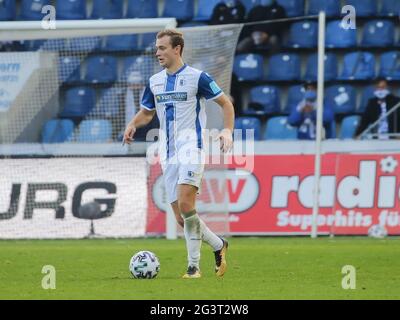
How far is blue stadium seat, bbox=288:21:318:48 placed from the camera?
2233 centimetres

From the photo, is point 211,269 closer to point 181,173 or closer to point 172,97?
point 181,173

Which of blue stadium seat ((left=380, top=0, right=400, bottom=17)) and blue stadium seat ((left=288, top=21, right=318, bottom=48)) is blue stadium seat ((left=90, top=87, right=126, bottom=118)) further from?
blue stadium seat ((left=380, top=0, right=400, bottom=17))

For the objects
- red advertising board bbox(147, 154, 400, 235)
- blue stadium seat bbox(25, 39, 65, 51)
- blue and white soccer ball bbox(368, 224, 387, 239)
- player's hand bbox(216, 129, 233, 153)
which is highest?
blue stadium seat bbox(25, 39, 65, 51)

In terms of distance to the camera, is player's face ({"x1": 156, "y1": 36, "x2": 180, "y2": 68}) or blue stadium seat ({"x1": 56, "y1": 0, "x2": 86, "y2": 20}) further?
blue stadium seat ({"x1": 56, "y1": 0, "x2": 86, "y2": 20})

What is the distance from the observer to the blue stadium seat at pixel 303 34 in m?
22.3

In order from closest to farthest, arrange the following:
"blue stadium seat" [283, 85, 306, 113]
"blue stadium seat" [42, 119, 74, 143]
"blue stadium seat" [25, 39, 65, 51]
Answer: "blue stadium seat" [25, 39, 65, 51] < "blue stadium seat" [42, 119, 74, 143] < "blue stadium seat" [283, 85, 306, 113]

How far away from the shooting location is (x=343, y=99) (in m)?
21.6

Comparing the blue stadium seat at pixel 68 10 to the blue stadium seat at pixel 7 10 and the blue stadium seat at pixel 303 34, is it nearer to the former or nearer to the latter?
the blue stadium seat at pixel 7 10

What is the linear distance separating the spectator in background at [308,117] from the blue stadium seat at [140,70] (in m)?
2.84

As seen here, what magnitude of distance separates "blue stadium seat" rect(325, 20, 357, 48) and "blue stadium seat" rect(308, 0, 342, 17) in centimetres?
19

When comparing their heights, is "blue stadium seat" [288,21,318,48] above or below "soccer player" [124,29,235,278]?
above

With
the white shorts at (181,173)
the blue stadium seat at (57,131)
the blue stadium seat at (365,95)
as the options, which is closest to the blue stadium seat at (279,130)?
the blue stadium seat at (365,95)

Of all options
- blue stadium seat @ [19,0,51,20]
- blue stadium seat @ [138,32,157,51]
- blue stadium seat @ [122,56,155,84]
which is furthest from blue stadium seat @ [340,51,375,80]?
blue stadium seat @ [19,0,51,20]

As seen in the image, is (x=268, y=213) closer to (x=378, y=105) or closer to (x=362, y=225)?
(x=362, y=225)
